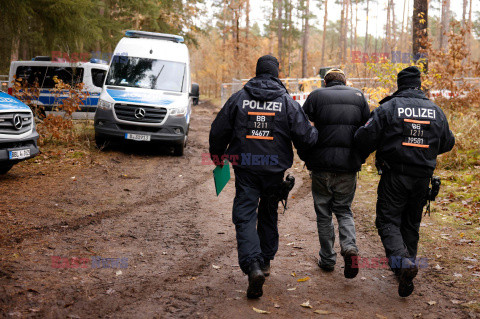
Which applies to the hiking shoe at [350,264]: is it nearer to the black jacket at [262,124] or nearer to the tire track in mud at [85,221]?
the black jacket at [262,124]

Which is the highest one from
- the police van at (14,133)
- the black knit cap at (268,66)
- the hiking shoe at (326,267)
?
the black knit cap at (268,66)

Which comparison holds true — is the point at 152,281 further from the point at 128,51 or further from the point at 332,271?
the point at 128,51

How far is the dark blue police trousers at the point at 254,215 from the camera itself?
4.09m

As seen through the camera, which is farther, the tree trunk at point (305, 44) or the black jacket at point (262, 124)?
the tree trunk at point (305, 44)

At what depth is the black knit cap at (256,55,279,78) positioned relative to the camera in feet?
14.1

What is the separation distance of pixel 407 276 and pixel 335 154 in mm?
1367

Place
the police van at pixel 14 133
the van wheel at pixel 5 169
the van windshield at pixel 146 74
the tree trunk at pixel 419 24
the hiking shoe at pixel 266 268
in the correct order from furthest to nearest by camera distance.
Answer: the tree trunk at pixel 419 24
the van windshield at pixel 146 74
the van wheel at pixel 5 169
the police van at pixel 14 133
the hiking shoe at pixel 266 268

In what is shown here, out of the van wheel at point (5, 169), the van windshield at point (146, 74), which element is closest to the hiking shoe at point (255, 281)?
the van wheel at point (5, 169)

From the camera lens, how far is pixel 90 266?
462cm

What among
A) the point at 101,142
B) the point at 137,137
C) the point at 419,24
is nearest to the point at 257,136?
the point at 137,137

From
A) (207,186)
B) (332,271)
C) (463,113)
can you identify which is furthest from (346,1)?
(332,271)

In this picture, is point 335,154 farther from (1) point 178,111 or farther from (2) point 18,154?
(1) point 178,111

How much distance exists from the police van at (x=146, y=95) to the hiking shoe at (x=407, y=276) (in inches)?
315

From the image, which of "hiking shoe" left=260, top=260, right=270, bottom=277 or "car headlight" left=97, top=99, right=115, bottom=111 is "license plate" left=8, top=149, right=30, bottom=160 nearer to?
"car headlight" left=97, top=99, right=115, bottom=111
